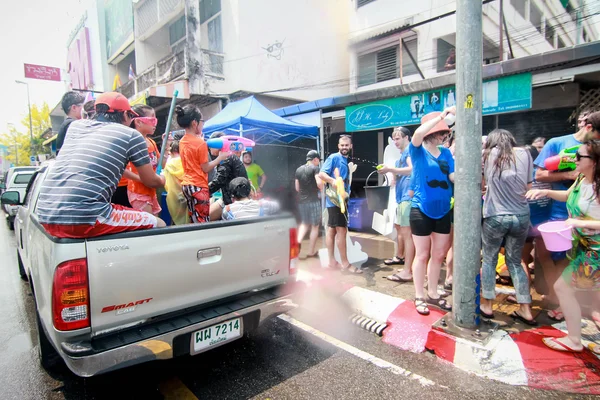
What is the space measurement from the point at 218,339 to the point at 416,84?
22.2 ft

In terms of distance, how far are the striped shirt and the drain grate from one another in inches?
98.7

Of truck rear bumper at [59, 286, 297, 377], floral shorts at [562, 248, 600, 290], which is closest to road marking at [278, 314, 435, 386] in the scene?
truck rear bumper at [59, 286, 297, 377]

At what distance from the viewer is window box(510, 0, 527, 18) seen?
42.3 feet

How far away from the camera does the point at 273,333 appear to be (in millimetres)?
3449

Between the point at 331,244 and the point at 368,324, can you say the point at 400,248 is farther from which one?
the point at 368,324

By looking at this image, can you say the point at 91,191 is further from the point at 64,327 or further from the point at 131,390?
the point at 131,390

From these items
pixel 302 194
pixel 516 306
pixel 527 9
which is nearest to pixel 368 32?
pixel 527 9

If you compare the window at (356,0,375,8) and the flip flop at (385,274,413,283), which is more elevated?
the window at (356,0,375,8)

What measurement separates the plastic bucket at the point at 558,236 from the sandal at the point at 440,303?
1.25 meters

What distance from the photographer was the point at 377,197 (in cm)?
544

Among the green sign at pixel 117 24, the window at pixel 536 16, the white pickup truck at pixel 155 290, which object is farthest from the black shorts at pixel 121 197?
the green sign at pixel 117 24

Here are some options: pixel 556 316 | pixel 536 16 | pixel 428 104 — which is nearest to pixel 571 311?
Result: pixel 556 316

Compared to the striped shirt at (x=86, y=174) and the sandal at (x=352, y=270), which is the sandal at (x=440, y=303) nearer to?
the sandal at (x=352, y=270)

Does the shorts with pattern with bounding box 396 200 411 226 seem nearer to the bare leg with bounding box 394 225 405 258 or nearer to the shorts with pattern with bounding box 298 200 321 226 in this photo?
the bare leg with bounding box 394 225 405 258
